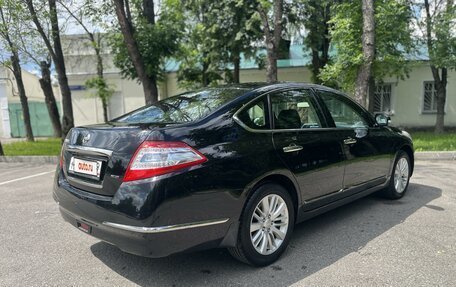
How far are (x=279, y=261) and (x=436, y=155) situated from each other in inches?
274

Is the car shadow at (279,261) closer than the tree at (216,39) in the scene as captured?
Yes

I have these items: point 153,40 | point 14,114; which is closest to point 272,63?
point 153,40

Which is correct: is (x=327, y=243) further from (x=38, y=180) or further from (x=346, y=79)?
(x=346, y=79)

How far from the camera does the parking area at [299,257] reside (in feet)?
9.43

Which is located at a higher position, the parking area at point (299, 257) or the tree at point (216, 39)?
A: the tree at point (216, 39)

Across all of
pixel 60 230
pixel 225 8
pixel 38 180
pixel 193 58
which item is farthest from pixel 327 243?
pixel 193 58

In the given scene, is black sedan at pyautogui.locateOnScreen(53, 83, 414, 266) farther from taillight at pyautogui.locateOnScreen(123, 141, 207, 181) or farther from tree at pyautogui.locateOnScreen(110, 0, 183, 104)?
tree at pyautogui.locateOnScreen(110, 0, 183, 104)

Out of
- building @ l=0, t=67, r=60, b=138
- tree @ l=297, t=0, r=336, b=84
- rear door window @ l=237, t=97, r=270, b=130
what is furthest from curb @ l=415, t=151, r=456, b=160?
building @ l=0, t=67, r=60, b=138

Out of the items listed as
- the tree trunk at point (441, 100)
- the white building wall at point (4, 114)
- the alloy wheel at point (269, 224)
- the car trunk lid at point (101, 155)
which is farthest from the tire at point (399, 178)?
the white building wall at point (4, 114)

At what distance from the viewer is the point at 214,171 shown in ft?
8.63

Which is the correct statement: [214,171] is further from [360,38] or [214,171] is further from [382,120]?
[360,38]

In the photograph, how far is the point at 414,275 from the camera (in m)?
2.88

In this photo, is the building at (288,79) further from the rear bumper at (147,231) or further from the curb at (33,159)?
the rear bumper at (147,231)

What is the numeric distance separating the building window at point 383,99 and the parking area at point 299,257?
533 inches
